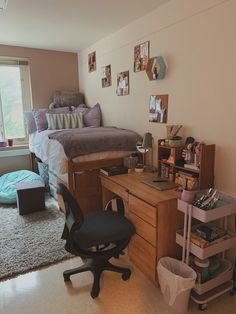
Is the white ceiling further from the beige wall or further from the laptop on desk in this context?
the laptop on desk

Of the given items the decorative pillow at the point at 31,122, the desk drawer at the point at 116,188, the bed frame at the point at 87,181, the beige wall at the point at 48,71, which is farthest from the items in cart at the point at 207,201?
the beige wall at the point at 48,71

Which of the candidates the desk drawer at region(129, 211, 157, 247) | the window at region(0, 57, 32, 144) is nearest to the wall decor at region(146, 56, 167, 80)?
the desk drawer at region(129, 211, 157, 247)

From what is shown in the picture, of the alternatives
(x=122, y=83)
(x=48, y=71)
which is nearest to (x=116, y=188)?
(x=122, y=83)

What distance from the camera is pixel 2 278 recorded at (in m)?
1.85

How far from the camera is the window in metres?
3.97

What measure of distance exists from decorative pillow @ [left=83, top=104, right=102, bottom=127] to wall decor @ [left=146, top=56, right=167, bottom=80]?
1.38 m

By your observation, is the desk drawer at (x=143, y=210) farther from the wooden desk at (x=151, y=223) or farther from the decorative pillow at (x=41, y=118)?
the decorative pillow at (x=41, y=118)

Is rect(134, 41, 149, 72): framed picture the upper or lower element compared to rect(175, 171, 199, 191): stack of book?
upper

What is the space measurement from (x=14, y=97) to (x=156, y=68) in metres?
2.76

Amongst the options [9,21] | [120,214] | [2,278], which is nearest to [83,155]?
Result: [120,214]

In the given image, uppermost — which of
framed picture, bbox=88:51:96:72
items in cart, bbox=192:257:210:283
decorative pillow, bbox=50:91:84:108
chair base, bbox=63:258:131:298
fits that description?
framed picture, bbox=88:51:96:72

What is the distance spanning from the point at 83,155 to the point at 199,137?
3.84 ft

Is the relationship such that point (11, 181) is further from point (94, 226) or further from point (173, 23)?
point (173, 23)

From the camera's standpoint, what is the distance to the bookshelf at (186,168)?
6.08 feet
